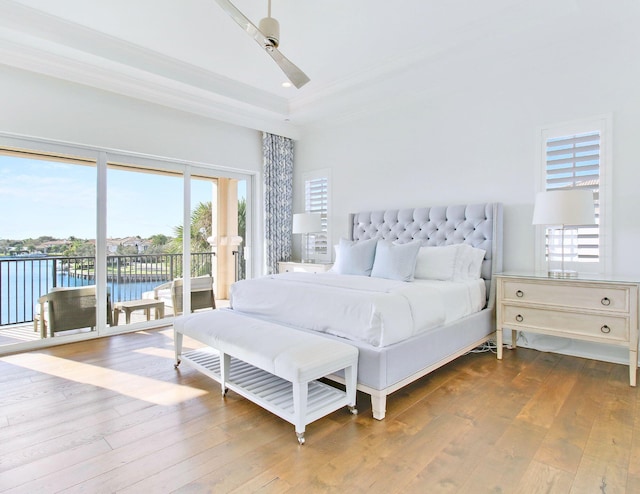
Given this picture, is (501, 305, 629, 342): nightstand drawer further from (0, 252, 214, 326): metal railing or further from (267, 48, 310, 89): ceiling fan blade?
(0, 252, 214, 326): metal railing

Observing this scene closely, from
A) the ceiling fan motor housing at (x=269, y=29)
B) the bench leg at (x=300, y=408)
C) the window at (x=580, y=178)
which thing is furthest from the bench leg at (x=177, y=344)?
the window at (x=580, y=178)

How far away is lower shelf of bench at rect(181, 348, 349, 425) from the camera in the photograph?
6.81 ft

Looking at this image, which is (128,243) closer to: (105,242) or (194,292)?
(105,242)

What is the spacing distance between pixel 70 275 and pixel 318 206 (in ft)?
10.8

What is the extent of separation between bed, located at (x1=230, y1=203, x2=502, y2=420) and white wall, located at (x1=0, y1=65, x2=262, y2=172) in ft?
7.46

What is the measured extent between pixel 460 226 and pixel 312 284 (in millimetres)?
1918

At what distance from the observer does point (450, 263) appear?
3564 millimetres

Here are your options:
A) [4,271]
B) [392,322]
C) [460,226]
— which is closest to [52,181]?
[4,271]

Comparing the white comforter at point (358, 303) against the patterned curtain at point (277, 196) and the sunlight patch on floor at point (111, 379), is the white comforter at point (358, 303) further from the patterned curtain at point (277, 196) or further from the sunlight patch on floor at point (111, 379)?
the patterned curtain at point (277, 196)

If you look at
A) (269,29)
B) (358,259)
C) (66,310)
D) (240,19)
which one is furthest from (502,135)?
(66,310)

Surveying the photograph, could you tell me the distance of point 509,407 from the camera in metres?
2.37

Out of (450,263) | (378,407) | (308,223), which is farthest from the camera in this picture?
(308,223)

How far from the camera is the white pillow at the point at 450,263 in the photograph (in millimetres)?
3551

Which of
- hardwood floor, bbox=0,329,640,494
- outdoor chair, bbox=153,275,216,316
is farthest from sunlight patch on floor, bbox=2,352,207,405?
outdoor chair, bbox=153,275,216,316
